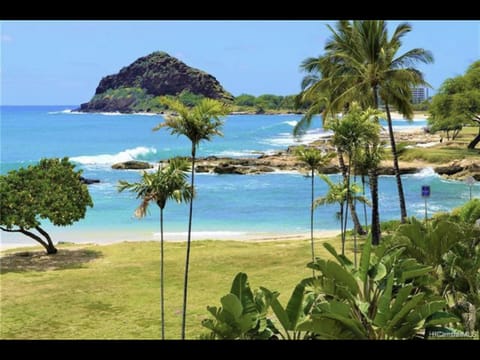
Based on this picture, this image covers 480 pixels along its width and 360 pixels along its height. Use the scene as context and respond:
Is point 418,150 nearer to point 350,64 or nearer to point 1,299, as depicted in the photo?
point 350,64

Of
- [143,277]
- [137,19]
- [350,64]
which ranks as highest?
[350,64]

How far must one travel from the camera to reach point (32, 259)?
48.3ft

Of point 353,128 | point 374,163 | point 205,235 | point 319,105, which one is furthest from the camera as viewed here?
point 205,235

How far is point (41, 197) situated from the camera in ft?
47.3

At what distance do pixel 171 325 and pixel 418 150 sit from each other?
35.0m

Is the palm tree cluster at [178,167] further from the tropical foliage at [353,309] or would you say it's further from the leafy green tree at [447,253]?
the tropical foliage at [353,309]

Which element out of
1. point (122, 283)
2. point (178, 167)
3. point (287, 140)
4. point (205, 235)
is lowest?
point (205, 235)

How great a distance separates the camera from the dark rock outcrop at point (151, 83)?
286 feet

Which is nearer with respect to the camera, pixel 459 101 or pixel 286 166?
pixel 459 101

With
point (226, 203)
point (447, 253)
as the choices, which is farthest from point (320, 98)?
point (226, 203)

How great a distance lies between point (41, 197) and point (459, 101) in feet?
104

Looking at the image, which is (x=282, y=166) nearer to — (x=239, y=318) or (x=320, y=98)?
(x=320, y=98)
